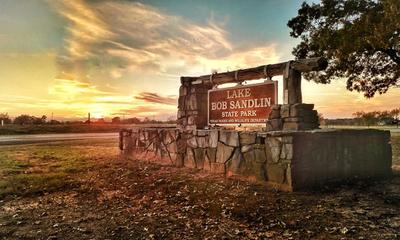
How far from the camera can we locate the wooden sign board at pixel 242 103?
8.16 m

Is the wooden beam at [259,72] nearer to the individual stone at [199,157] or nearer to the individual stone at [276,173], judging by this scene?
the individual stone at [199,157]

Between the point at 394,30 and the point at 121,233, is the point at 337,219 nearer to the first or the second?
the point at 121,233

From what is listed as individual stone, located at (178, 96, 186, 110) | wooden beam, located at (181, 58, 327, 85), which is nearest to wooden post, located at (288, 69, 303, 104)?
wooden beam, located at (181, 58, 327, 85)

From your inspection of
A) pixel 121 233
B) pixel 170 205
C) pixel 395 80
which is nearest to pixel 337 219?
pixel 170 205

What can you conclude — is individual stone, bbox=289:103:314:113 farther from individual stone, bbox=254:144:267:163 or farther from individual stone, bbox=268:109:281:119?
individual stone, bbox=254:144:267:163

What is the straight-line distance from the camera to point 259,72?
8430mm

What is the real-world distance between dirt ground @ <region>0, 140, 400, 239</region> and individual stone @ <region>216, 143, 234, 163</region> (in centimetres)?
54

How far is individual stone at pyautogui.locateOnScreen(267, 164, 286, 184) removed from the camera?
21.4 ft

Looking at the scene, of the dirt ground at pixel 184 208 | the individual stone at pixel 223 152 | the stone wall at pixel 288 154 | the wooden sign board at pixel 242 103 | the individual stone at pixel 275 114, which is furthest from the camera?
the wooden sign board at pixel 242 103

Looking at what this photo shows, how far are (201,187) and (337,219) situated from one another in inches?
119

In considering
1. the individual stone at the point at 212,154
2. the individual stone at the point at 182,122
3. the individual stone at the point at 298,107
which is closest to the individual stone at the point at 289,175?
the individual stone at the point at 298,107

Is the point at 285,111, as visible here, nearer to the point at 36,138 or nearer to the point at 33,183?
the point at 33,183

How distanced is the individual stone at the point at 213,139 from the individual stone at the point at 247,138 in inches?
38.9

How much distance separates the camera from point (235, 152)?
7.82 metres
